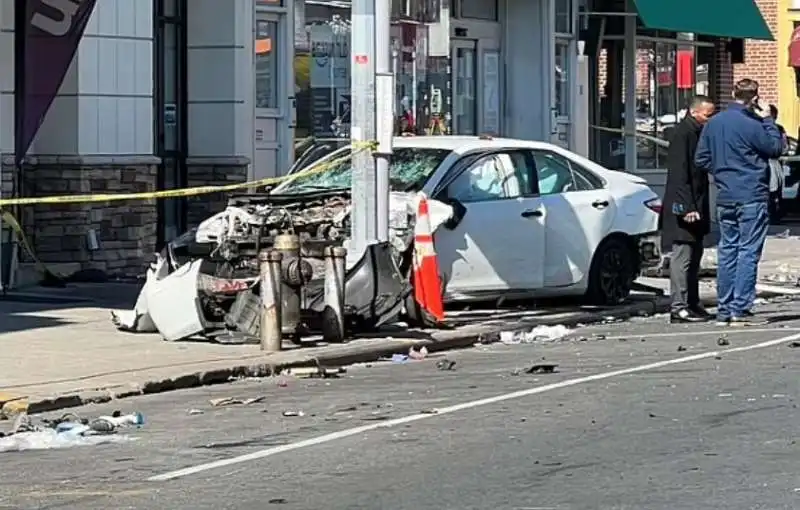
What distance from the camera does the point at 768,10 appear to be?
35906 millimetres

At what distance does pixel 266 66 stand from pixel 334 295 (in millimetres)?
7179

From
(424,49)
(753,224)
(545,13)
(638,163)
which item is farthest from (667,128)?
(753,224)

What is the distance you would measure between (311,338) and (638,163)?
14657 millimetres

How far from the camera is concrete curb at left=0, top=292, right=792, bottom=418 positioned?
34.4ft

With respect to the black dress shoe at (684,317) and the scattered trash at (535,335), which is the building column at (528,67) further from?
the scattered trash at (535,335)

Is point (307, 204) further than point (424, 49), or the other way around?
point (424, 49)

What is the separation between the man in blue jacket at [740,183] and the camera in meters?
14.2

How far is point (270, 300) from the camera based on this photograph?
41.3ft

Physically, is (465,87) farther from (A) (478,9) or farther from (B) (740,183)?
(B) (740,183)

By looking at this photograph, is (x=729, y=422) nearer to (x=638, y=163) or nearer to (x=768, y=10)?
(x=638, y=163)

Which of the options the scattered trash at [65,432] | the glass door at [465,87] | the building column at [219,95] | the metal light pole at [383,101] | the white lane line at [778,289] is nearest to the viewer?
the scattered trash at [65,432]

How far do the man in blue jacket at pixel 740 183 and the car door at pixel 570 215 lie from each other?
1441 millimetres

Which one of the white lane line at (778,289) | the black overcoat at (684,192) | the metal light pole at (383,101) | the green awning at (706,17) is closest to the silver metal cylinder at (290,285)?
the metal light pole at (383,101)

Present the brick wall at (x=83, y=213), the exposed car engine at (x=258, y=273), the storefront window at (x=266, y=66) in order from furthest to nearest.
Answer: the storefront window at (x=266, y=66) < the brick wall at (x=83, y=213) < the exposed car engine at (x=258, y=273)
